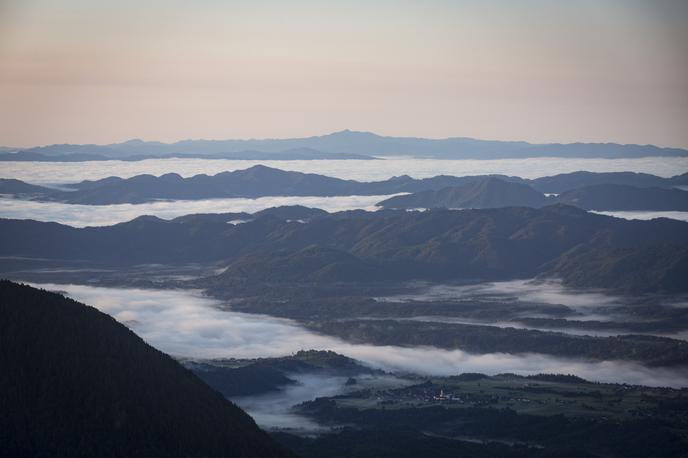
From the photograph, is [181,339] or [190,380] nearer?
[190,380]

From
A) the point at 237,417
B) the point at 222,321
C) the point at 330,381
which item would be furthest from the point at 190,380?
the point at 222,321

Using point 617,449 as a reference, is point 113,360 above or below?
above

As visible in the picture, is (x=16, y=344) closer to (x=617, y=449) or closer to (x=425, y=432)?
(x=425, y=432)

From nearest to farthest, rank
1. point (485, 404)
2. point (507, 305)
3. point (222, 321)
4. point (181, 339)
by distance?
point (485, 404), point (181, 339), point (222, 321), point (507, 305)

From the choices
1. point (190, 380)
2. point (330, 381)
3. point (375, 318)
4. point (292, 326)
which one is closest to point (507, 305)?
point (375, 318)

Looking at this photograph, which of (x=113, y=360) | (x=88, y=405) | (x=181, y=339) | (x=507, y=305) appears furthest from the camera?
(x=507, y=305)

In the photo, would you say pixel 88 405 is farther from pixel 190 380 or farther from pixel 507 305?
pixel 507 305
